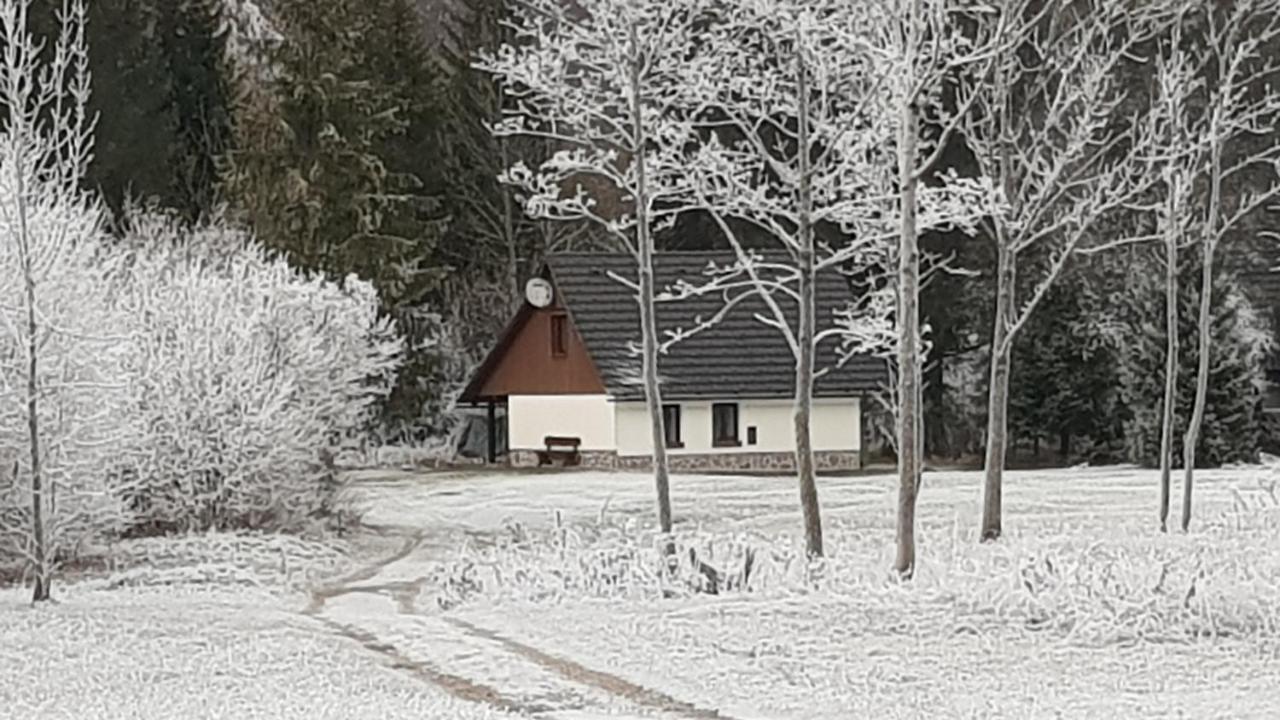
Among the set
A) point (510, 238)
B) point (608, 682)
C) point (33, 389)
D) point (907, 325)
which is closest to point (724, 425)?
point (510, 238)

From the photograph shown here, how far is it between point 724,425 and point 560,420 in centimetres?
475

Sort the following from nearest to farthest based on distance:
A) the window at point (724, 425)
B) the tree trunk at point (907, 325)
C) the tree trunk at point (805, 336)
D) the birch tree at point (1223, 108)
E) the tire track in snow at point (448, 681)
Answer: the tire track in snow at point (448, 681)
the tree trunk at point (907, 325)
the tree trunk at point (805, 336)
the birch tree at point (1223, 108)
the window at point (724, 425)

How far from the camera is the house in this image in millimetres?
49688

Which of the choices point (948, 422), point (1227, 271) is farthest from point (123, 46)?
point (1227, 271)

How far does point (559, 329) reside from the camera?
52.0 metres

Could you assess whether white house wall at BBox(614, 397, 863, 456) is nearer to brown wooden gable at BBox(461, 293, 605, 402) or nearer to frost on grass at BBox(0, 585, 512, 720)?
brown wooden gable at BBox(461, 293, 605, 402)

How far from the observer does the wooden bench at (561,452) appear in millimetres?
50688

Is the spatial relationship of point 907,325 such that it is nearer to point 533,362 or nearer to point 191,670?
point 191,670

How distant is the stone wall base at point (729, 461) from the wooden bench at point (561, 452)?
13.0 inches

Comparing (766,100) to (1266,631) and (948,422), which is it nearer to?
(1266,631)

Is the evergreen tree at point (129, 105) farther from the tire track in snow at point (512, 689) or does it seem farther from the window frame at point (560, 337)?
the tire track in snow at point (512, 689)

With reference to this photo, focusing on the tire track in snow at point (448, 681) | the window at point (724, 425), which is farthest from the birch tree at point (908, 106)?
the window at point (724, 425)

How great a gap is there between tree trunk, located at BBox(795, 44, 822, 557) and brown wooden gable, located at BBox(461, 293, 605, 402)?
2763cm

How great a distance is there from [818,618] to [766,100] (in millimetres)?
8836
